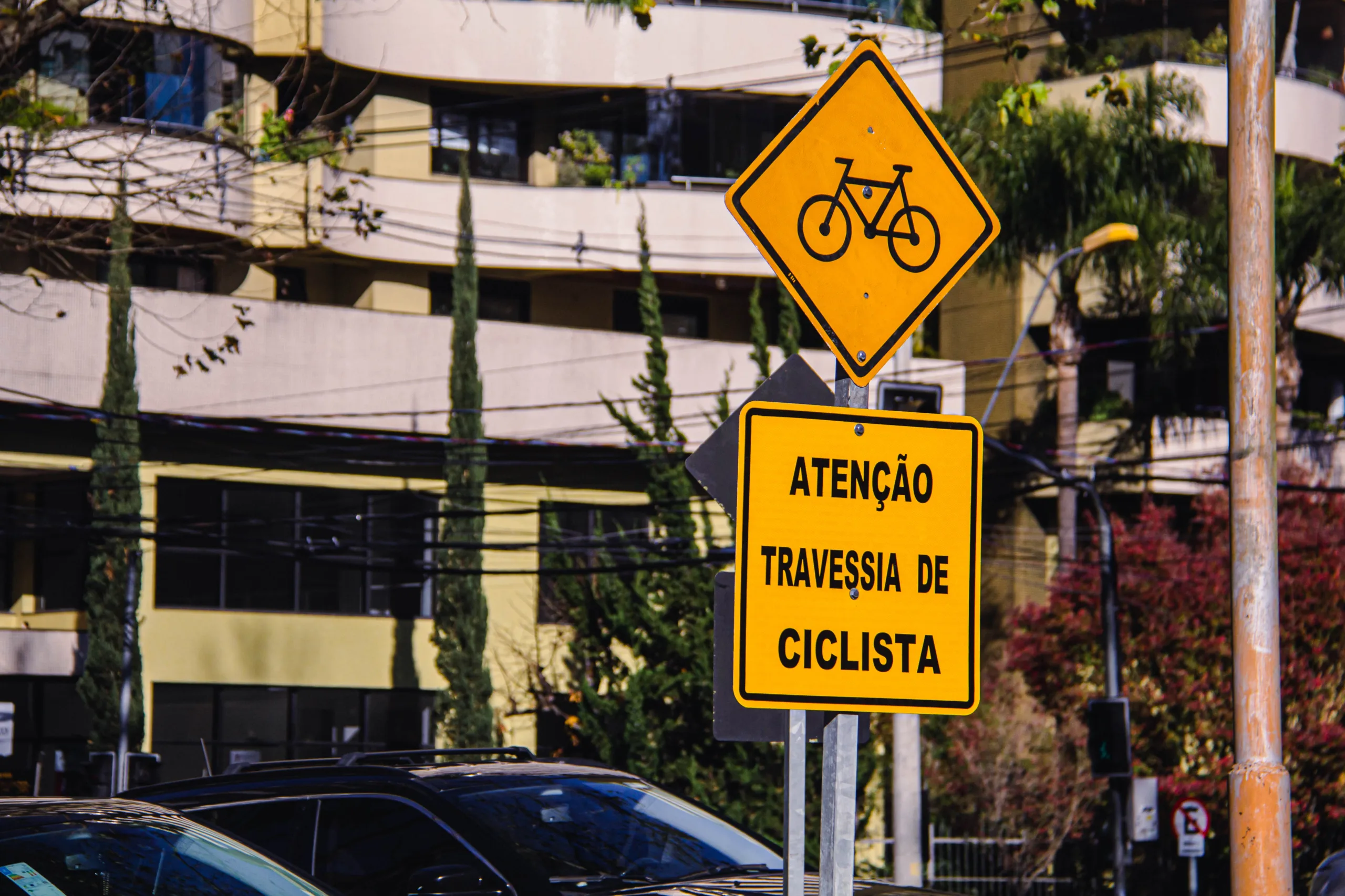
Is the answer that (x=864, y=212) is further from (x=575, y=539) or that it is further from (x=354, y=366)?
(x=354, y=366)

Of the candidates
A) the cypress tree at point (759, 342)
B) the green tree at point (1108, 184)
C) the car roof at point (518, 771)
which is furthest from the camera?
the green tree at point (1108, 184)

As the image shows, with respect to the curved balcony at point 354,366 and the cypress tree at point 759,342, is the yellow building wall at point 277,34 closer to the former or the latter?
the curved balcony at point 354,366

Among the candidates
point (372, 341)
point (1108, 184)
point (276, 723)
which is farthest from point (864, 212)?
point (1108, 184)

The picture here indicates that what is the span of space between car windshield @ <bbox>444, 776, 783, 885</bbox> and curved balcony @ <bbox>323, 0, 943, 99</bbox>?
22.8 m

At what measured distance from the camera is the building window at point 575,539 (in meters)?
26.2

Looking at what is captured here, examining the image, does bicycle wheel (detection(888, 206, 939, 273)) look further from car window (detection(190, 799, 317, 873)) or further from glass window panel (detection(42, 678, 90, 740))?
glass window panel (detection(42, 678, 90, 740))

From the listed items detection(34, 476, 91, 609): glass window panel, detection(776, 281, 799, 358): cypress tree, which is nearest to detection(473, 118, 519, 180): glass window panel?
detection(776, 281, 799, 358): cypress tree

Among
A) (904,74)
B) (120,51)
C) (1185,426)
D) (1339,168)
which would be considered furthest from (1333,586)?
(120,51)

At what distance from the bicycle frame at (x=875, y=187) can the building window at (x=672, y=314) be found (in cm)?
2831

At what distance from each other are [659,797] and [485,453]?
2142 cm

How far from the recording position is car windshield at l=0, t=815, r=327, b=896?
529 cm

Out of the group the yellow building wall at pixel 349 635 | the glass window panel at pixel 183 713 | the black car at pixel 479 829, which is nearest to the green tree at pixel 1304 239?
the yellow building wall at pixel 349 635

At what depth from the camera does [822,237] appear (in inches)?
176

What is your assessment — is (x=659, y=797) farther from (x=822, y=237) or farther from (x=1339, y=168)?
(x=1339, y=168)
